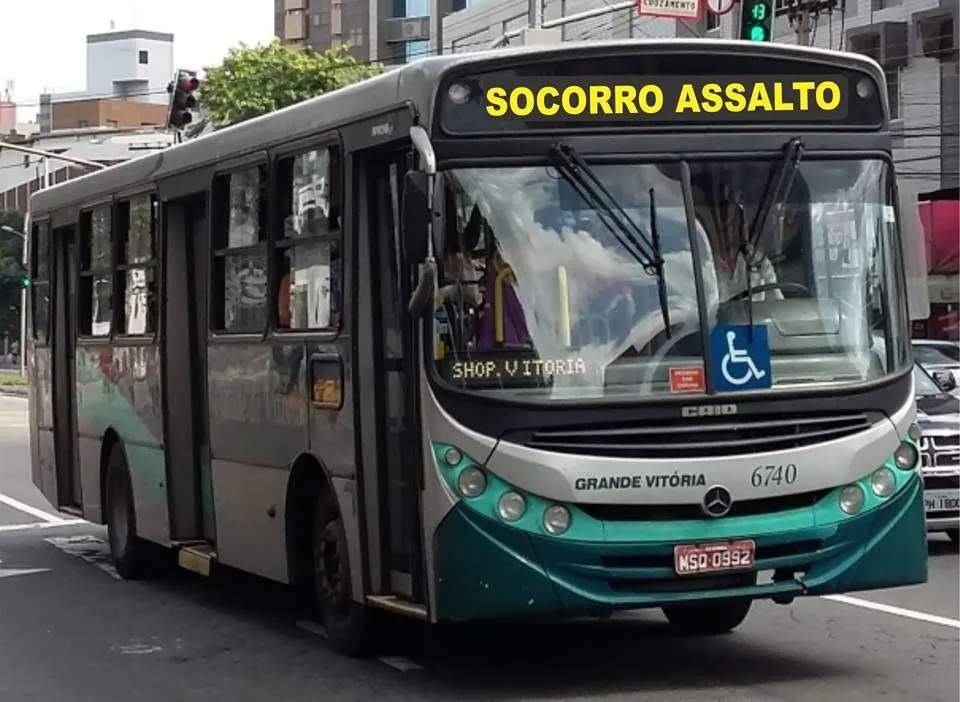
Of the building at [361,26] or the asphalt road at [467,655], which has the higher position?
the building at [361,26]

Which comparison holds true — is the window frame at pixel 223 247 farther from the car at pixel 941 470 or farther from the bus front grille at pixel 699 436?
the car at pixel 941 470

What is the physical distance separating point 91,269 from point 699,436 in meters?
7.40

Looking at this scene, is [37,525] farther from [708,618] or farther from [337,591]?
A: [708,618]

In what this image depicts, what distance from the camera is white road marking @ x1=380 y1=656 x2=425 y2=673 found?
9812 millimetres

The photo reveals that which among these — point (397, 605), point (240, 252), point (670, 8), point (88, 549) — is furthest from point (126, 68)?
point (397, 605)

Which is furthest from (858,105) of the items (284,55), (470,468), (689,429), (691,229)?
(284,55)

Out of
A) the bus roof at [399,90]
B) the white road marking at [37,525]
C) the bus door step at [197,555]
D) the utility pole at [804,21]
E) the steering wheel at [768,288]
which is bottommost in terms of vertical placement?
the white road marking at [37,525]

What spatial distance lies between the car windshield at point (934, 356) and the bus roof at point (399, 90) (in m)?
9.91

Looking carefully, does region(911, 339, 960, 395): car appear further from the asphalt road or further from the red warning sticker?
the red warning sticker

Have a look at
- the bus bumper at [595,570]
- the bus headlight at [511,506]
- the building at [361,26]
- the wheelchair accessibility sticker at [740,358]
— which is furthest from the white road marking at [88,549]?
the building at [361,26]

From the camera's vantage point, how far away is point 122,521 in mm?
14344

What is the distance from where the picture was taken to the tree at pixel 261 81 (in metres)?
47.2

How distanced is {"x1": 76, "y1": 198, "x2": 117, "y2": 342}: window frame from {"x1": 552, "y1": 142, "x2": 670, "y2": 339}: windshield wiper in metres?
6.20

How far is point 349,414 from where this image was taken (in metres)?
9.72
